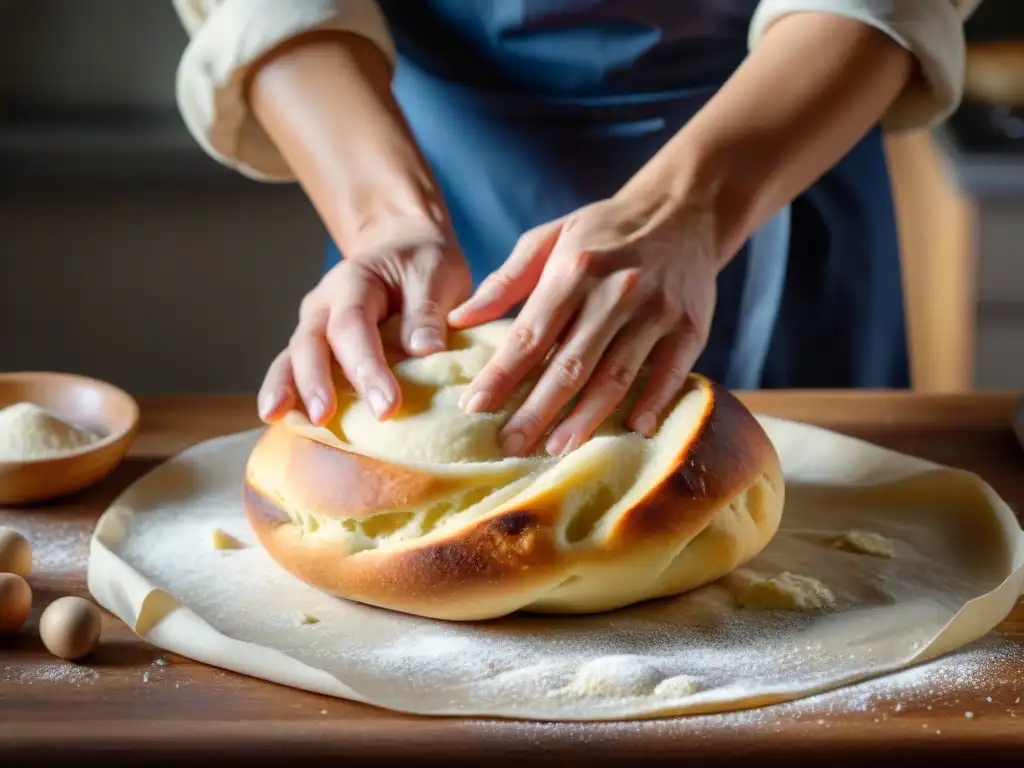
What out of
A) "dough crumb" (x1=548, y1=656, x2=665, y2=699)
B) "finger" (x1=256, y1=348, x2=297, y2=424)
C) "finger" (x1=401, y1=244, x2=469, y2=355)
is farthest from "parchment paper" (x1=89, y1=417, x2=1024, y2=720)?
"finger" (x1=401, y1=244, x2=469, y2=355)

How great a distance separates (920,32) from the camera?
1.29 metres

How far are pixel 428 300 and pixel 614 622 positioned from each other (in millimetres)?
341

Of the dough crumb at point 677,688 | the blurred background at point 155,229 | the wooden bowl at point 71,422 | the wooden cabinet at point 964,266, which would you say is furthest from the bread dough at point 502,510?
the blurred background at point 155,229

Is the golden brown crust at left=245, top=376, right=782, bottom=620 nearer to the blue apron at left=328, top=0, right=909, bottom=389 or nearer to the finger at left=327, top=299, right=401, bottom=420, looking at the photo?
the finger at left=327, top=299, right=401, bottom=420

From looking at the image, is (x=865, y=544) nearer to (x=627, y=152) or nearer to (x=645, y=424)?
(x=645, y=424)

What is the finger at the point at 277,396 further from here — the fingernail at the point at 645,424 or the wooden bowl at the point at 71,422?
the fingernail at the point at 645,424

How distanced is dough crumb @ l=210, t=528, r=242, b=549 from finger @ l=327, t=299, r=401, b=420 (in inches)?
6.7

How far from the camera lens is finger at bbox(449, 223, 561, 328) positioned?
1.09m

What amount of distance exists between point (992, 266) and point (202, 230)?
1.59 meters

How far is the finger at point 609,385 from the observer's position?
3.19ft

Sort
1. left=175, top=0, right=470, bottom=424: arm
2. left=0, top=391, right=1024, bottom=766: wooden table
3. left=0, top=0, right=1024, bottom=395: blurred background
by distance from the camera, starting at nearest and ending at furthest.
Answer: left=0, top=391, right=1024, bottom=766: wooden table
left=175, top=0, right=470, bottom=424: arm
left=0, top=0, right=1024, bottom=395: blurred background

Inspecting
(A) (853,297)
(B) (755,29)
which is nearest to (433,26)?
(B) (755,29)

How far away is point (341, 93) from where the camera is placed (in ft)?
4.42

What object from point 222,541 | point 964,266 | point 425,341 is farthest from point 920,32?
point 964,266
